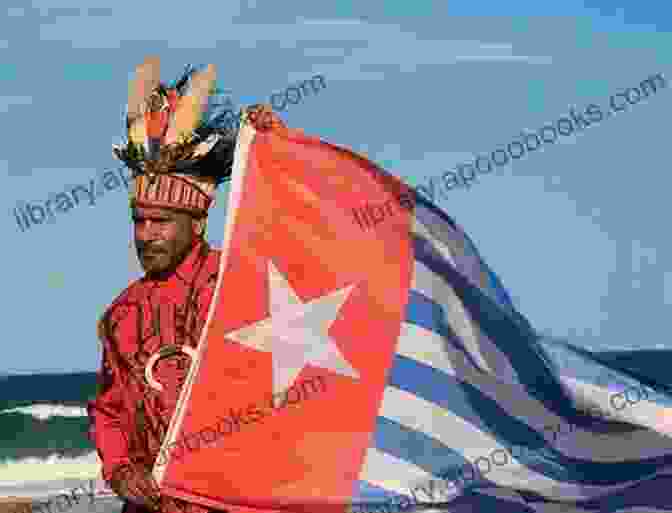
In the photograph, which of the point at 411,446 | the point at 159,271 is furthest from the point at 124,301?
the point at 411,446

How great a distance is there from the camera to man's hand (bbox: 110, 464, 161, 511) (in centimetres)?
490

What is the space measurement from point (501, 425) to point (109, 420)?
1.28 metres

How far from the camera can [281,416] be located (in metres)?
4.92

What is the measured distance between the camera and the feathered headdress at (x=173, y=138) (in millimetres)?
5035

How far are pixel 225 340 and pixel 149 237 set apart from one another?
428 mm

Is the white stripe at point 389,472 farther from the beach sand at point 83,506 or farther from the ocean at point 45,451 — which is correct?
the ocean at point 45,451

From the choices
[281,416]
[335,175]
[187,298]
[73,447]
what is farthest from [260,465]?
[73,447]

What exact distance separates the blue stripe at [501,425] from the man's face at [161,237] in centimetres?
80

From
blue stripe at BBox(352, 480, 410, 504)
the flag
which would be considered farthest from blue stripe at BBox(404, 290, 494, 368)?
blue stripe at BBox(352, 480, 410, 504)

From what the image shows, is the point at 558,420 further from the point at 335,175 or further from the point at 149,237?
the point at 149,237

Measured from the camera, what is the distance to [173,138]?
5.02 metres

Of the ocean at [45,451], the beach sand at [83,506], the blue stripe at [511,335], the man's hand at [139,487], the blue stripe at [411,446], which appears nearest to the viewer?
the man's hand at [139,487]

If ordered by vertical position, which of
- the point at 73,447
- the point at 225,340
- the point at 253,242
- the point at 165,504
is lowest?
the point at 73,447

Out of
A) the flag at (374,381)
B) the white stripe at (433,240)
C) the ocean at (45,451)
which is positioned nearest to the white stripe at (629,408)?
the flag at (374,381)
